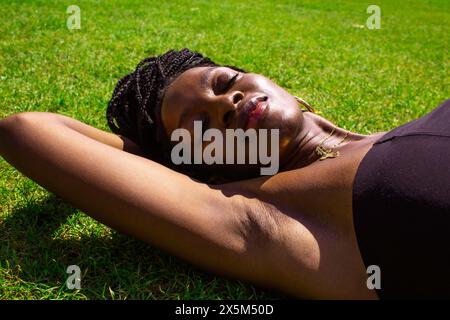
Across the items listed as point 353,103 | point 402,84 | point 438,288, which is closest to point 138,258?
point 438,288

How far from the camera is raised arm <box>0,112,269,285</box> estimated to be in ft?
8.21

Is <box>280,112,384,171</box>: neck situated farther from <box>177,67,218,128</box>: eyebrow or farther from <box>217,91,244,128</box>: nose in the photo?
<box>177,67,218,128</box>: eyebrow

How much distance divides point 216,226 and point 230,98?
84 cm

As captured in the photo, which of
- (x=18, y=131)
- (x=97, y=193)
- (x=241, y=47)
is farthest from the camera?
(x=241, y=47)

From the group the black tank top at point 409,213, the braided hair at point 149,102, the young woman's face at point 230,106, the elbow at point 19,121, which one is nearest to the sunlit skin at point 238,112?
the young woman's face at point 230,106

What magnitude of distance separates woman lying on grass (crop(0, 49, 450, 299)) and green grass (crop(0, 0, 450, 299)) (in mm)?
293

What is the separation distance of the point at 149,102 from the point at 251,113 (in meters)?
0.84

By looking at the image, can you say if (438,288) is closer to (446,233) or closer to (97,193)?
(446,233)

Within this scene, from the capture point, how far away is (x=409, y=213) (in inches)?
86.7

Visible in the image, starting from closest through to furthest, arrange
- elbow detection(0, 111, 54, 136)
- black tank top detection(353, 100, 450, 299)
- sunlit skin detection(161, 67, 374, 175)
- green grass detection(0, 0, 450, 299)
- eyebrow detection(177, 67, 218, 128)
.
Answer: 1. black tank top detection(353, 100, 450, 299)
2. green grass detection(0, 0, 450, 299)
3. elbow detection(0, 111, 54, 136)
4. sunlit skin detection(161, 67, 374, 175)
5. eyebrow detection(177, 67, 218, 128)

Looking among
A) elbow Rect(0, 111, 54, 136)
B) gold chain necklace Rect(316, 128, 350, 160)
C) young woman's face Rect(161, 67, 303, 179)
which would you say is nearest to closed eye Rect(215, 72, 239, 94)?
young woman's face Rect(161, 67, 303, 179)

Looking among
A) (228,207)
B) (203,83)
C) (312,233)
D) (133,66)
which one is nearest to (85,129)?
(203,83)

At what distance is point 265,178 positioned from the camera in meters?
2.82

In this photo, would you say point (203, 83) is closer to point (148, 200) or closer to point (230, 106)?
point (230, 106)
